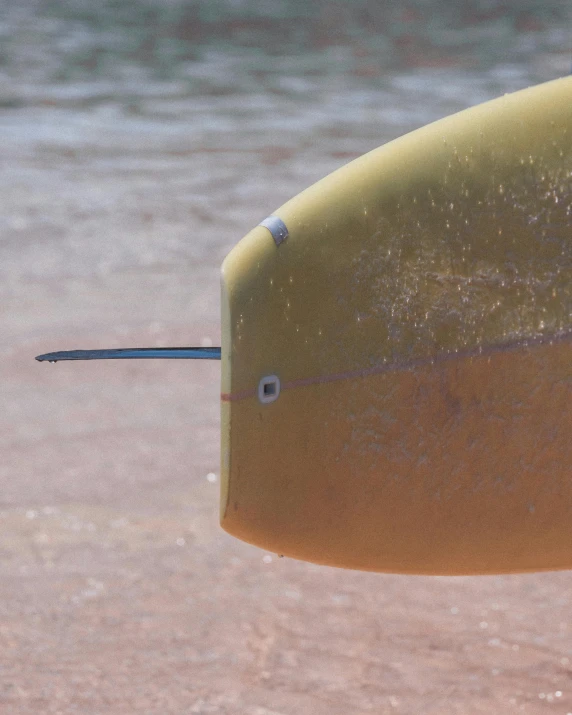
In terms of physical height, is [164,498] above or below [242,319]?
below

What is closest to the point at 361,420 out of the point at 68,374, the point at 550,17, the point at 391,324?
the point at 391,324

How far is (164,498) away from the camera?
2.83m

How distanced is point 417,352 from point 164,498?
4.11 feet

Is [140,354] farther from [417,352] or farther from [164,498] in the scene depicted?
[164,498]

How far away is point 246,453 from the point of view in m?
1.67

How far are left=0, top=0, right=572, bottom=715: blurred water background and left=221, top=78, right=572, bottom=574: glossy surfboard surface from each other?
0.37m

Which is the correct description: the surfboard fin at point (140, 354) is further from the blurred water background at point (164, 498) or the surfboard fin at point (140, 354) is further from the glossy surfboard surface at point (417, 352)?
the blurred water background at point (164, 498)

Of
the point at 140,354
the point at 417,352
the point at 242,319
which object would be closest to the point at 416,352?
the point at 417,352

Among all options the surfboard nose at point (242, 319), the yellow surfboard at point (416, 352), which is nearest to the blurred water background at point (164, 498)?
the yellow surfboard at point (416, 352)

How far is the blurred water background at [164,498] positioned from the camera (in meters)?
2.04

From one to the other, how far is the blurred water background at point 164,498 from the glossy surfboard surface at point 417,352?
1.21ft

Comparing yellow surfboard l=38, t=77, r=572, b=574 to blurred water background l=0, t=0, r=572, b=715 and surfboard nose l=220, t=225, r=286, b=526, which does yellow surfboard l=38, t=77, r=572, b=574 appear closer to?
surfboard nose l=220, t=225, r=286, b=526

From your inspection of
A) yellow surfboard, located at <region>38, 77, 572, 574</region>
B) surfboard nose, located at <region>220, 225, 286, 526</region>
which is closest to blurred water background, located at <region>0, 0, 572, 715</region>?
yellow surfboard, located at <region>38, 77, 572, 574</region>

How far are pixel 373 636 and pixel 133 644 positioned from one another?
466 millimetres
